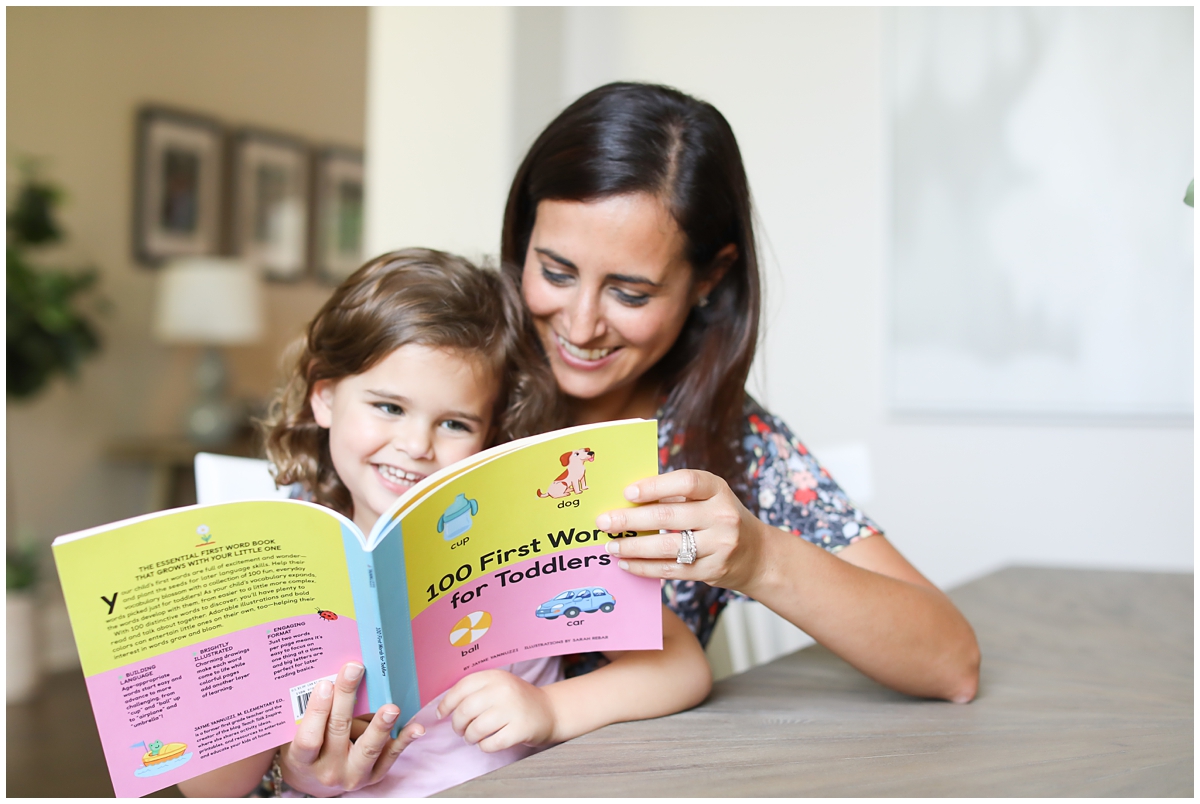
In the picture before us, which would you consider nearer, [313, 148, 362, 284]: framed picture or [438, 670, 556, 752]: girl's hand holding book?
[438, 670, 556, 752]: girl's hand holding book

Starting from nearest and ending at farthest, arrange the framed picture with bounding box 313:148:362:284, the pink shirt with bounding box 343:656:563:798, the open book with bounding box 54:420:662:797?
the open book with bounding box 54:420:662:797, the pink shirt with bounding box 343:656:563:798, the framed picture with bounding box 313:148:362:284

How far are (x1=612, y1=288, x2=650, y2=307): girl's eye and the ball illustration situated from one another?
0.47 m

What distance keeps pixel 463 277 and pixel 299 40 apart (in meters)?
4.11

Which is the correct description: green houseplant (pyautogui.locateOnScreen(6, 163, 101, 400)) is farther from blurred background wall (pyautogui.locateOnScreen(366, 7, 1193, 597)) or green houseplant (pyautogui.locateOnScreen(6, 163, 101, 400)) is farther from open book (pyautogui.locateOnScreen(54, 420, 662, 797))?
open book (pyautogui.locateOnScreen(54, 420, 662, 797))

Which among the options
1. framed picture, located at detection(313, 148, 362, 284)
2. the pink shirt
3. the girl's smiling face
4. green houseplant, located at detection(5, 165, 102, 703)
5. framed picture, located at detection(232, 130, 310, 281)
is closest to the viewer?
the pink shirt

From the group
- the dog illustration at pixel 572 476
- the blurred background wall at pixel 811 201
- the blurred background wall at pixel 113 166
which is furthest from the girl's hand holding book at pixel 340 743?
the blurred background wall at pixel 113 166

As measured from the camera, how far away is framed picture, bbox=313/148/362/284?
4816mm

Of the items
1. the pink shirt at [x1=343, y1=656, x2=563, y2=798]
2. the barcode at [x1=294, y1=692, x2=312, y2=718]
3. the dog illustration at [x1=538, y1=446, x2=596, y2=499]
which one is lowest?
the pink shirt at [x1=343, y1=656, x2=563, y2=798]

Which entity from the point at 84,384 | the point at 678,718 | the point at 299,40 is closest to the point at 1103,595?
the point at 678,718

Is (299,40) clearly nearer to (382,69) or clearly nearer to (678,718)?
(382,69)

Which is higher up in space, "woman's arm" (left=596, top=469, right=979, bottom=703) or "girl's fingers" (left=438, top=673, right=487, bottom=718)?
"woman's arm" (left=596, top=469, right=979, bottom=703)

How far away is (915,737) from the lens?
0.92 metres

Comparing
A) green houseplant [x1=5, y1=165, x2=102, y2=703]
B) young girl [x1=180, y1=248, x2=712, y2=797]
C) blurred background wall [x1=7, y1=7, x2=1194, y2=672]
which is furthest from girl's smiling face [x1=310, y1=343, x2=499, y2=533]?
green houseplant [x1=5, y1=165, x2=102, y2=703]

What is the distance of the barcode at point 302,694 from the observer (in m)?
0.83
